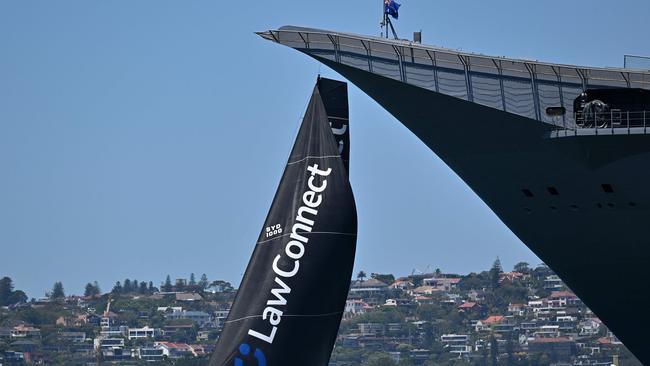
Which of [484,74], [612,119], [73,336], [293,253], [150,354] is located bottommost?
[293,253]

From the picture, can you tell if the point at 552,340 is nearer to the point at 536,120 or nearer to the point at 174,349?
the point at 174,349

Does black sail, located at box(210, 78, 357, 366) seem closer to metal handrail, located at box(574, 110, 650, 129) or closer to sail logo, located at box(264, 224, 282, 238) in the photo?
sail logo, located at box(264, 224, 282, 238)

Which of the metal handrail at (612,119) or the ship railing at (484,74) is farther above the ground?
the ship railing at (484,74)

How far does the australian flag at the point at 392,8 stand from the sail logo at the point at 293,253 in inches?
382

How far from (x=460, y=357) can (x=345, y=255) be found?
499 ft

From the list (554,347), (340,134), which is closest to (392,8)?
(340,134)

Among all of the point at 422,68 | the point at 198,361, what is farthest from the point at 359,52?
the point at 198,361

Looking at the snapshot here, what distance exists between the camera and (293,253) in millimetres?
30422

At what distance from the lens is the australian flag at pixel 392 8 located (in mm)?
39906

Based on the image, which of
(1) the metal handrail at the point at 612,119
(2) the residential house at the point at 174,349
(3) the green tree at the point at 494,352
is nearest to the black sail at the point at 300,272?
(1) the metal handrail at the point at 612,119

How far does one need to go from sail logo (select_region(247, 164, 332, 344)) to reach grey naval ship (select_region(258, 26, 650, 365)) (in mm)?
7866

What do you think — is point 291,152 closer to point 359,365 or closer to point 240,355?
point 240,355

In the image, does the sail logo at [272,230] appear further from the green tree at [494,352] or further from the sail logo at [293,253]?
the green tree at [494,352]

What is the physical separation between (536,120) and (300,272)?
31.4 ft
